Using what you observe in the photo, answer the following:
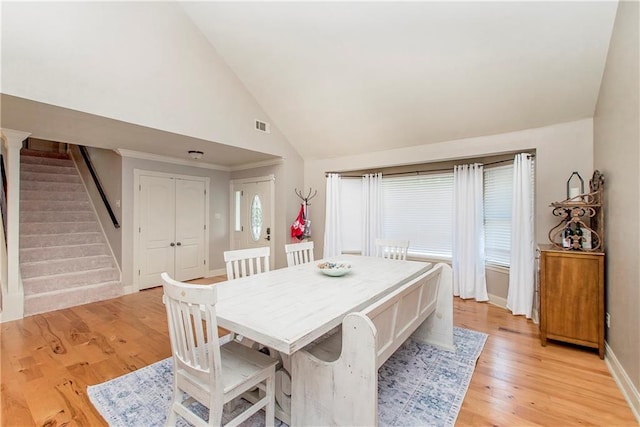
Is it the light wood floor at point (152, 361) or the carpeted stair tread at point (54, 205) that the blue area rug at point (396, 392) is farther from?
the carpeted stair tread at point (54, 205)

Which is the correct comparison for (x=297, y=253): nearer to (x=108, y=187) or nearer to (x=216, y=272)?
(x=216, y=272)

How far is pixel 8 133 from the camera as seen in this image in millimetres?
3352

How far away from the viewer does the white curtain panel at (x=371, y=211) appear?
489 centimetres

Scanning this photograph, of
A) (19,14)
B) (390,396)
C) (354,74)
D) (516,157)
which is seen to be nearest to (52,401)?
(390,396)

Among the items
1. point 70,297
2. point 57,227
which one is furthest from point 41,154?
point 70,297

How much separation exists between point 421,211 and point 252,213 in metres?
3.14

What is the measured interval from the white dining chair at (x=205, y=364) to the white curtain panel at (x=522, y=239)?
324 centimetres

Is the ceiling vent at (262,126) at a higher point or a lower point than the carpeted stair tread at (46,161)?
higher

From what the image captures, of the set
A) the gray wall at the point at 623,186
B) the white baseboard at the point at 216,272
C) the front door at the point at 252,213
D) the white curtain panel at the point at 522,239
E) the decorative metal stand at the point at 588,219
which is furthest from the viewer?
the white baseboard at the point at 216,272

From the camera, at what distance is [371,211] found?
4941 millimetres

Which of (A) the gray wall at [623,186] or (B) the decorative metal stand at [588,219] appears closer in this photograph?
(A) the gray wall at [623,186]

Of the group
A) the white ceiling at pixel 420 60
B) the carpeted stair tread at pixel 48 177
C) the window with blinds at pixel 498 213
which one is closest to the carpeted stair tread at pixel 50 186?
the carpeted stair tread at pixel 48 177

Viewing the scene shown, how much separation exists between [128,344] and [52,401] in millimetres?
833

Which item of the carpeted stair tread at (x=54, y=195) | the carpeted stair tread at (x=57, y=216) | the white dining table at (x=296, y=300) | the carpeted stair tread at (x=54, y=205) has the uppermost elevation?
the carpeted stair tread at (x=54, y=195)
